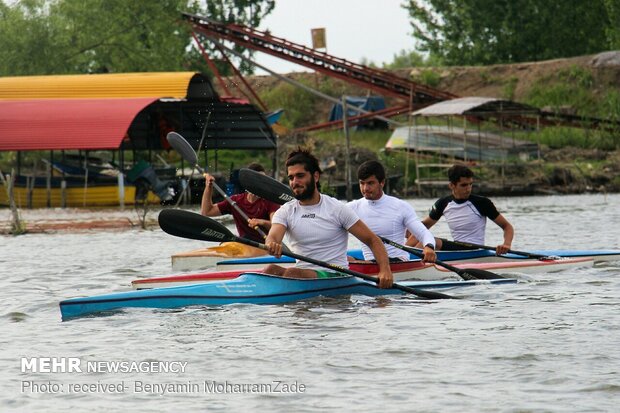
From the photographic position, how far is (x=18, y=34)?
46125 millimetres

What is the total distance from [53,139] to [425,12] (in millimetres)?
29784

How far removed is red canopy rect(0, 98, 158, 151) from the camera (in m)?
33.8

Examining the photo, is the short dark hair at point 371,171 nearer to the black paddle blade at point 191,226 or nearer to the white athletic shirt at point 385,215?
the white athletic shirt at point 385,215

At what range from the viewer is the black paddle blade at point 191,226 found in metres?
12.0

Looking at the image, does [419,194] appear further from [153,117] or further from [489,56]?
[489,56]

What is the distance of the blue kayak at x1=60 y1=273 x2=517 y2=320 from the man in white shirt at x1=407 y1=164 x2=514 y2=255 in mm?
2839

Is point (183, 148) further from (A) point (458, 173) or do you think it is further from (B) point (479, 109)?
(B) point (479, 109)

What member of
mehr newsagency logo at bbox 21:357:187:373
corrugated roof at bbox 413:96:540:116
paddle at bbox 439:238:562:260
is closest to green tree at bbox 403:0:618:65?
corrugated roof at bbox 413:96:540:116

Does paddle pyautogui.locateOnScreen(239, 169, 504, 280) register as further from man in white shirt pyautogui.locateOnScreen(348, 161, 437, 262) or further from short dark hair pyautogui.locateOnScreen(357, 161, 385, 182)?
short dark hair pyautogui.locateOnScreen(357, 161, 385, 182)

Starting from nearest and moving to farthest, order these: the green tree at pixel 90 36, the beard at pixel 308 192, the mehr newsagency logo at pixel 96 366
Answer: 1. the mehr newsagency logo at pixel 96 366
2. the beard at pixel 308 192
3. the green tree at pixel 90 36

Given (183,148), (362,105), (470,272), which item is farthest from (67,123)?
(470,272)

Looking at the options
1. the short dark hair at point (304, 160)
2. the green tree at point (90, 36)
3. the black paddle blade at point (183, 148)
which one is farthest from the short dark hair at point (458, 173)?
the green tree at point (90, 36)

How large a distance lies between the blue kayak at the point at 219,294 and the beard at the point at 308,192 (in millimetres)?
848

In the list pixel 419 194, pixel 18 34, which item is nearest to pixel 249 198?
pixel 419 194
